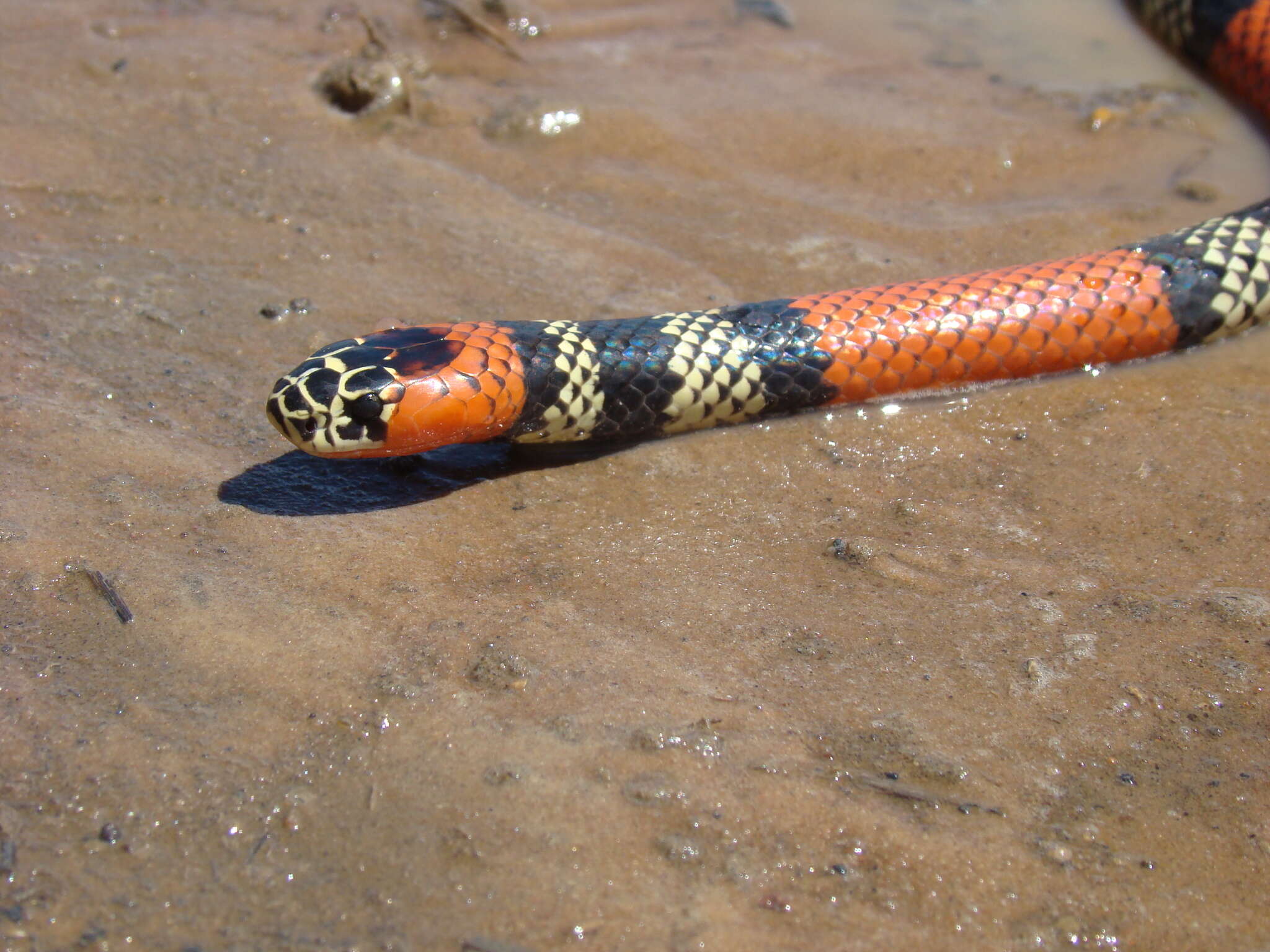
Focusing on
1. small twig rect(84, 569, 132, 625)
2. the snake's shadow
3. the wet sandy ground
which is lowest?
the snake's shadow

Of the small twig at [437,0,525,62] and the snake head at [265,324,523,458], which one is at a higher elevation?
the small twig at [437,0,525,62]

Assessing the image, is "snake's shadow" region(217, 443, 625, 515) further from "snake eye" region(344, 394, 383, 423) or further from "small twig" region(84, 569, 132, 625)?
"small twig" region(84, 569, 132, 625)

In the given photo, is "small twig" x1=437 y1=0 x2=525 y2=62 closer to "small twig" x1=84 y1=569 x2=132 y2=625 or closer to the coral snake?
the coral snake

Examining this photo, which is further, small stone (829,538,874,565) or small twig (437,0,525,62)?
small twig (437,0,525,62)

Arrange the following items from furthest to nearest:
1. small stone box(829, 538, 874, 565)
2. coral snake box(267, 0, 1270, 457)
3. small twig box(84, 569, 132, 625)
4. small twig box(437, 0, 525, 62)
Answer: small twig box(437, 0, 525, 62), coral snake box(267, 0, 1270, 457), small stone box(829, 538, 874, 565), small twig box(84, 569, 132, 625)

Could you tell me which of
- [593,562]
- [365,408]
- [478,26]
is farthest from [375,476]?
[478,26]

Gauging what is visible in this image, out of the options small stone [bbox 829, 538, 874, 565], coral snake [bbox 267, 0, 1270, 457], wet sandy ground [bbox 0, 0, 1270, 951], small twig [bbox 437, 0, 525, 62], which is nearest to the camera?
wet sandy ground [bbox 0, 0, 1270, 951]

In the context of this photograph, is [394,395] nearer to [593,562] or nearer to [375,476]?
[375,476]

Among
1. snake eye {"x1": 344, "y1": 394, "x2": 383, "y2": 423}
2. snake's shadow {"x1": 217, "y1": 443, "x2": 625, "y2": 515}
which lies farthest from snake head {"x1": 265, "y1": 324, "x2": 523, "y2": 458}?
snake's shadow {"x1": 217, "y1": 443, "x2": 625, "y2": 515}

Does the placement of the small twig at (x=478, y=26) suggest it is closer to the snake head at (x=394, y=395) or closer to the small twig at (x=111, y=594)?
the snake head at (x=394, y=395)
